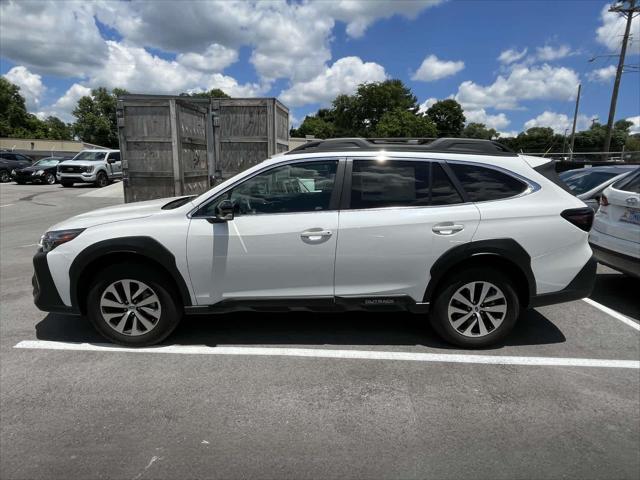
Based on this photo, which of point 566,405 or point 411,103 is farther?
point 411,103

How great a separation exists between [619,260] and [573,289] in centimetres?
169

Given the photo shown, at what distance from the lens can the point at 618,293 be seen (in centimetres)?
561

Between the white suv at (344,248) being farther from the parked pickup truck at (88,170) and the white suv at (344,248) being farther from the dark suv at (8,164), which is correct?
the dark suv at (8,164)

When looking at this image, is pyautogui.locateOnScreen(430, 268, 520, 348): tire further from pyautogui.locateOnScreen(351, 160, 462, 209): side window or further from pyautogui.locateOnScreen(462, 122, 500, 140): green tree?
pyautogui.locateOnScreen(462, 122, 500, 140): green tree

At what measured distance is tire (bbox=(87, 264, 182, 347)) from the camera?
12.1ft

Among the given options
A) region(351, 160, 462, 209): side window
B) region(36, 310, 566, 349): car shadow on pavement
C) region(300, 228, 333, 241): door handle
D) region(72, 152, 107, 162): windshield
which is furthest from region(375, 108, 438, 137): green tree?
region(300, 228, 333, 241): door handle

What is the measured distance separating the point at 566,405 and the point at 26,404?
382 cm

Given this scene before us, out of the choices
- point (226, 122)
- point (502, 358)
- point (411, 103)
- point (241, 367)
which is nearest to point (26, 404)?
point (241, 367)

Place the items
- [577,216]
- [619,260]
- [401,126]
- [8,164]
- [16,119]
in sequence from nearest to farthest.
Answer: [577,216]
[619,260]
[8,164]
[401,126]
[16,119]

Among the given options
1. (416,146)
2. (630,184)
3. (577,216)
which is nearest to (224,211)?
(416,146)

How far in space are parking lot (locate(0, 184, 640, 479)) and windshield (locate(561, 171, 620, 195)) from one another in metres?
3.56

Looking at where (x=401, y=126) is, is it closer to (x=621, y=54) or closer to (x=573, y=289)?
(x=621, y=54)

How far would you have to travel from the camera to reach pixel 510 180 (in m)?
3.79

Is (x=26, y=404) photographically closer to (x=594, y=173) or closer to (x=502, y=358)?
(x=502, y=358)
